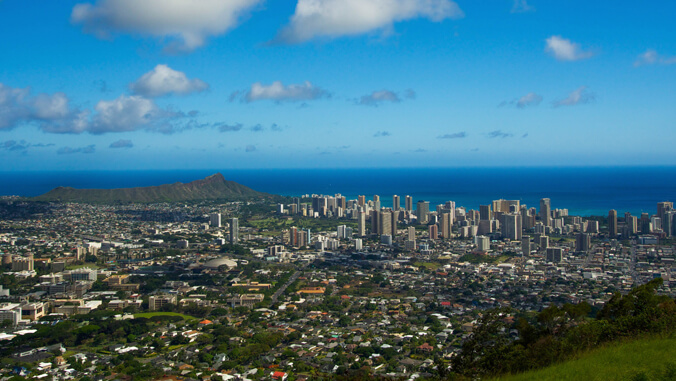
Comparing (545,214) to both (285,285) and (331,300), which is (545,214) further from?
(331,300)

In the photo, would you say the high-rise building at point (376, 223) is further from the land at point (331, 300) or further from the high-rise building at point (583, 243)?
the high-rise building at point (583, 243)

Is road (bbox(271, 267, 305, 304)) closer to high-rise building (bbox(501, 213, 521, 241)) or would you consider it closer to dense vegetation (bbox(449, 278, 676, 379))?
dense vegetation (bbox(449, 278, 676, 379))

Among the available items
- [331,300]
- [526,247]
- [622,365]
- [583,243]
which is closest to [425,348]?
[331,300]

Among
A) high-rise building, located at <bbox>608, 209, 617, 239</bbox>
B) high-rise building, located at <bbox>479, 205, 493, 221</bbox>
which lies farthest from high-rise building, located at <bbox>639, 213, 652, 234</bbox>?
high-rise building, located at <bbox>479, 205, 493, 221</bbox>

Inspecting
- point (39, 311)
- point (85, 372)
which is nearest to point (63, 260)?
point (39, 311)

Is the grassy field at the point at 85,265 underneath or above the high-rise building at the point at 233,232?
underneath

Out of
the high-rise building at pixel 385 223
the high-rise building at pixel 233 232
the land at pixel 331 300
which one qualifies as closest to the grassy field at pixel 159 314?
the land at pixel 331 300

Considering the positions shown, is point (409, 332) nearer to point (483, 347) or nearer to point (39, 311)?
point (483, 347)
